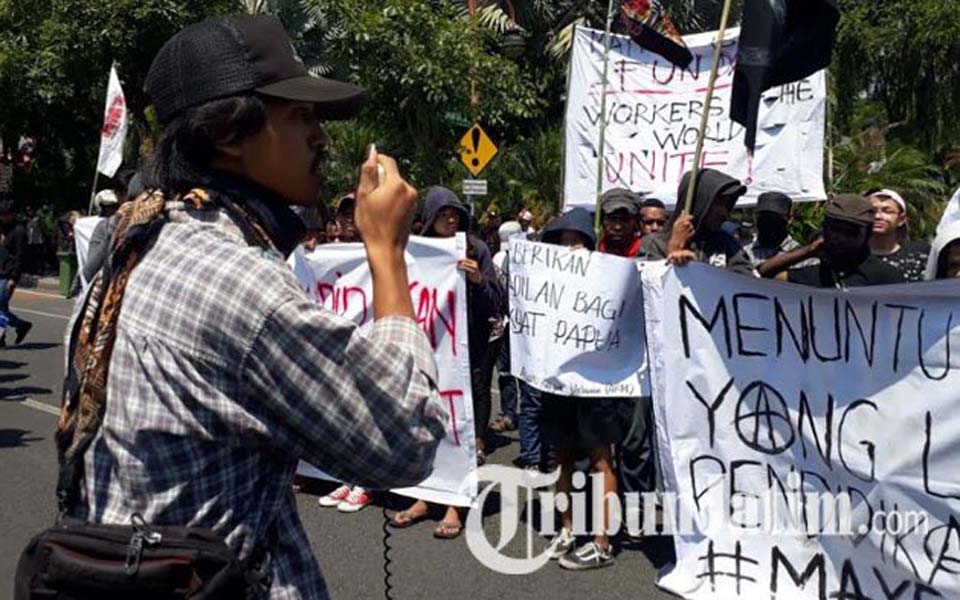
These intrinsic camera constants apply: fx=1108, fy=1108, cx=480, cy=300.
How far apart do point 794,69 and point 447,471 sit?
2563 mm

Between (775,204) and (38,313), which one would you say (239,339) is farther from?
(38,313)

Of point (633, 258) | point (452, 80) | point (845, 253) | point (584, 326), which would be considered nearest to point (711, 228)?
point (633, 258)

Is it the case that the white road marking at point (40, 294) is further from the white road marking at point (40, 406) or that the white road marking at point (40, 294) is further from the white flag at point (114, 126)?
the white road marking at point (40, 406)

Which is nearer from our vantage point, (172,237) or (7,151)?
(172,237)

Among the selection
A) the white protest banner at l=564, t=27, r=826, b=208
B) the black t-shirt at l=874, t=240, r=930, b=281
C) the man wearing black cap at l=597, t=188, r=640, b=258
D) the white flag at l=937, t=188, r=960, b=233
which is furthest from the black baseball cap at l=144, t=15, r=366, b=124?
the white protest banner at l=564, t=27, r=826, b=208

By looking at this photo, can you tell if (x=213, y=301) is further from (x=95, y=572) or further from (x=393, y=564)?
(x=393, y=564)

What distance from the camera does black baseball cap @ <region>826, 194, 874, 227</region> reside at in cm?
475

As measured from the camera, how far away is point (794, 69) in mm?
4402

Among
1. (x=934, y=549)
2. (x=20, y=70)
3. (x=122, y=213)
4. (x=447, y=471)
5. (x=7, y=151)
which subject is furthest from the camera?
(x=7, y=151)

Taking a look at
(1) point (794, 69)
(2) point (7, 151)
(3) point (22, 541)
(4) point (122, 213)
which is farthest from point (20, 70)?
(4) point (122, 213)

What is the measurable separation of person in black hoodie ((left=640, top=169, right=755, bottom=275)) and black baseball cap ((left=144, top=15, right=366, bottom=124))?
343 centimetres

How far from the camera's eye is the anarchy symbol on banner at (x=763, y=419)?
418cm

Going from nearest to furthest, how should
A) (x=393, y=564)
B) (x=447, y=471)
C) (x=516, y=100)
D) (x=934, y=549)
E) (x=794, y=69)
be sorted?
(x=934, y=549) < (x=794, y=69) < (x=393, y=564) < (x=447, y=471) < (x=516, y=100)

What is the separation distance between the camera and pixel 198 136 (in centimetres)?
156
